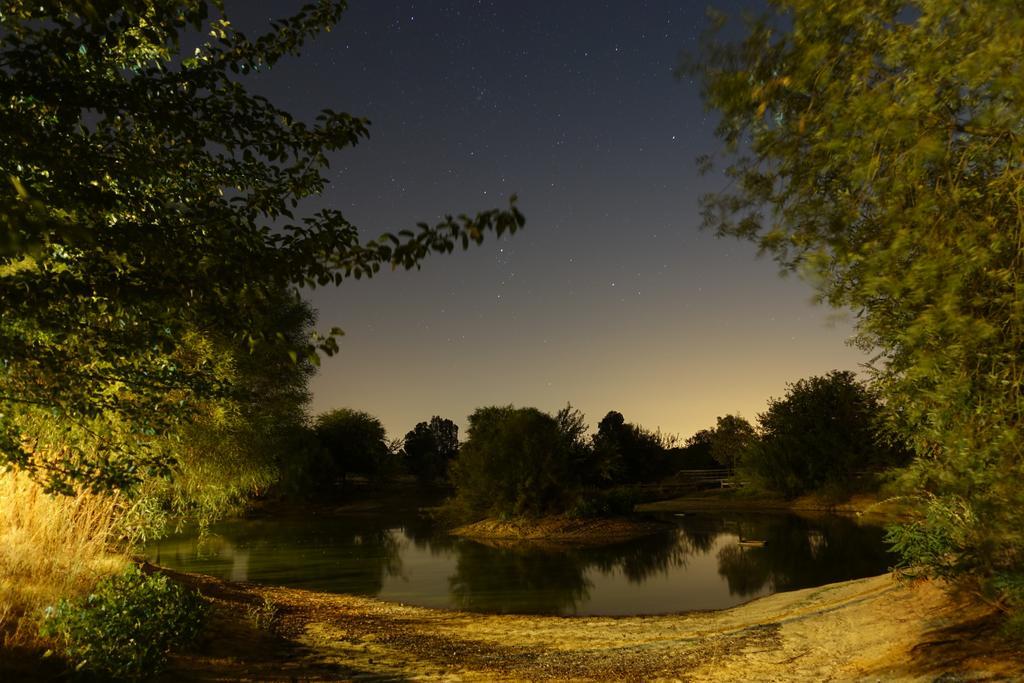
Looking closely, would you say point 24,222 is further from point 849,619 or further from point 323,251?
point 849,619

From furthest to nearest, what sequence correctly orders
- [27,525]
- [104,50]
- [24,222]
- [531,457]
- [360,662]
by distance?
1. [531,457]
2. [360,662]
3. [27,525]
4. [104,50]
5. [24,222]

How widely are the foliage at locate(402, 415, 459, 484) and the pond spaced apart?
116ft

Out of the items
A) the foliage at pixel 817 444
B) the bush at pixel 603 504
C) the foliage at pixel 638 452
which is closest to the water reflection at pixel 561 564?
the bush at pixel 603 504

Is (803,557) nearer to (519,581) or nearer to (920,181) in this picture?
(519,581)

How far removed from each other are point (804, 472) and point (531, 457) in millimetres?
20875

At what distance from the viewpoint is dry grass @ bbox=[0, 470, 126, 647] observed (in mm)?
8836

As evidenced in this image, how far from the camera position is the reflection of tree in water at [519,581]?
19.2m


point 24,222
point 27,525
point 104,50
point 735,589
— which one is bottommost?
point 735,589

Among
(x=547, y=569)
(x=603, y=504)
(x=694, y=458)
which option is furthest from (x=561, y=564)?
(x=694, y=458)

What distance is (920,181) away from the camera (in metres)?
6.14

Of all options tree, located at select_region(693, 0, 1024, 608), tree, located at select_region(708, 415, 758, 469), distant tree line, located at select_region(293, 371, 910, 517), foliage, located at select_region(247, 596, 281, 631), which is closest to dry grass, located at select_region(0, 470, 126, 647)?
foliage, located at select_region(247, 596, 281, 631)

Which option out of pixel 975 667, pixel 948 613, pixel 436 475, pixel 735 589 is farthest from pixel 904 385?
pixel 436 475

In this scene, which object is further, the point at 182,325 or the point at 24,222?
the point at 182,325

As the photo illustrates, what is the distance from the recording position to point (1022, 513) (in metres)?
5.54
